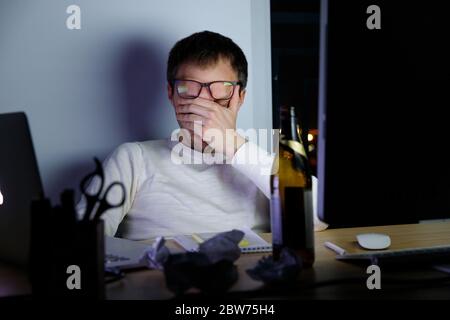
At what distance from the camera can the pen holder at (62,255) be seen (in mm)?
639

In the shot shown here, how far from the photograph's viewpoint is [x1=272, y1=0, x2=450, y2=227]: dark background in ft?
2.41

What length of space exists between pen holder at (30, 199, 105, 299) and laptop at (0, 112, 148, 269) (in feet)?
0.19

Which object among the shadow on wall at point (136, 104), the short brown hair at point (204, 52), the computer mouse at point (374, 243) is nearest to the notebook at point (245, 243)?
the computer mouse at point (374, 243)

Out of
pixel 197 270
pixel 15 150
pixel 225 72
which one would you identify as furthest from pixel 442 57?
pixel 225 72

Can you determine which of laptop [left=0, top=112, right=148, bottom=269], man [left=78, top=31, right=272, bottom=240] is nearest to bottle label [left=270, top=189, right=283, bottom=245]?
laptop [left=0, top=112, right=148, bottom=269]

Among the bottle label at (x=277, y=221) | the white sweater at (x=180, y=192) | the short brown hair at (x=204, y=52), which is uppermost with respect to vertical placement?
the short brown hair at (x=204, y=52)

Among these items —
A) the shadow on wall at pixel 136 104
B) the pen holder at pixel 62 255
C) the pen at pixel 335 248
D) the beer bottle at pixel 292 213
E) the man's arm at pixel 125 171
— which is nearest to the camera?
the pen holder at pixel 62 255

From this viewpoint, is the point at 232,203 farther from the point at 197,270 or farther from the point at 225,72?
the point at 197,270

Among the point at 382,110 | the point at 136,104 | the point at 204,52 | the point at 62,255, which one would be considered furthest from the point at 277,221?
the point at 136,104

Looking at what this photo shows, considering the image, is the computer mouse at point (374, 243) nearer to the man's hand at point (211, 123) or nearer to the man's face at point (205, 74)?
the man's hand at point (211, 123)

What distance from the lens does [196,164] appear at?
161cm

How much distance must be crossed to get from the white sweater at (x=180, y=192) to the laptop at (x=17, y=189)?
2.07ft

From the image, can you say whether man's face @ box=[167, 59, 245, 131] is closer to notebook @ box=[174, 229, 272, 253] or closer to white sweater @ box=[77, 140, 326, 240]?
white sweater @ box=[77, 140, 326, 240]

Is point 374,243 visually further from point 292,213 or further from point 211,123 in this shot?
point 211,123
